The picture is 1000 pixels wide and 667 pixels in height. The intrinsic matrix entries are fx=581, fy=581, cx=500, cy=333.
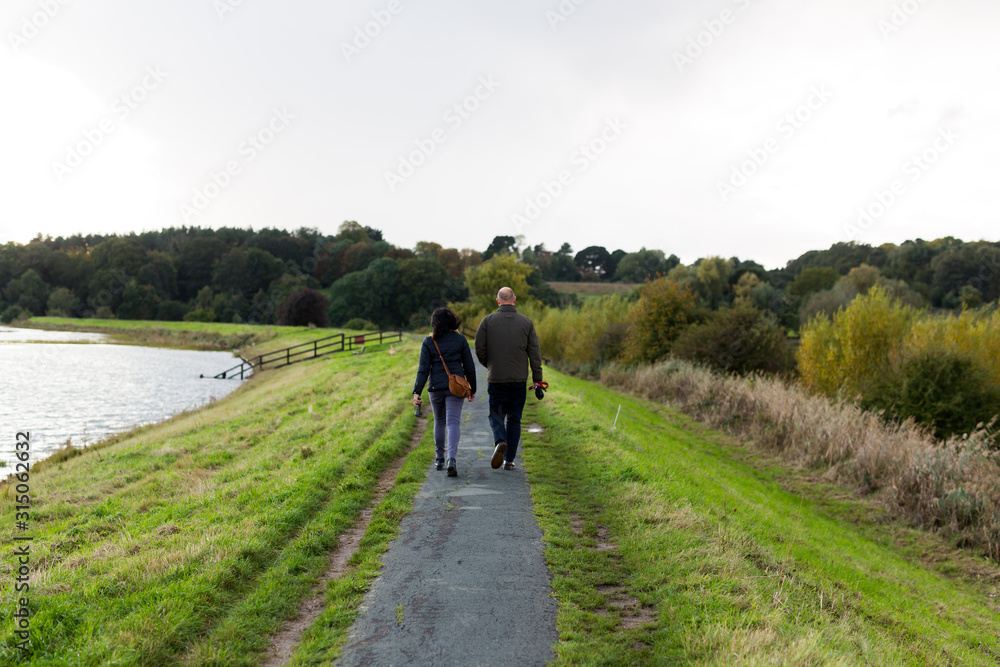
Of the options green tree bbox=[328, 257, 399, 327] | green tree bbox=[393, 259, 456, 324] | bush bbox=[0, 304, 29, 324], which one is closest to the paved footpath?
green tree bbox=[393, 259, 456, 324]

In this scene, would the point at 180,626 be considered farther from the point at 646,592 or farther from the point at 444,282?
the point at 444,282

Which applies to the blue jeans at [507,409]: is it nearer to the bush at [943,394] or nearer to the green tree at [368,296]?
the bush at [943,394]

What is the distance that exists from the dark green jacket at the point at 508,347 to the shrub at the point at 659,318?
24938 mm

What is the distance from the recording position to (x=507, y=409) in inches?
327

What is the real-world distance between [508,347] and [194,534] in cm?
430

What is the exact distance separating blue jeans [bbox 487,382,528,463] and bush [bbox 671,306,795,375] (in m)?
19.9

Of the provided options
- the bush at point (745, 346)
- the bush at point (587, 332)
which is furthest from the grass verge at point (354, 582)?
the bush at point (587, 332)

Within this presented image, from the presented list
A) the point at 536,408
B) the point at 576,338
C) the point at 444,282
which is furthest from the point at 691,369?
the point at 444,282

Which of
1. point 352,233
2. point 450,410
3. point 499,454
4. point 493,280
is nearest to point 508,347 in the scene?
point 450,410

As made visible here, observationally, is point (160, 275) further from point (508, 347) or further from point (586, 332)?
point (508, 347)

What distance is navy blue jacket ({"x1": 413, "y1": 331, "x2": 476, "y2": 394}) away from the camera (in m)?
8.02

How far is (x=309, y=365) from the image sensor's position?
35.5 m

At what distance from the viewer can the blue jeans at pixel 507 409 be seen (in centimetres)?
807

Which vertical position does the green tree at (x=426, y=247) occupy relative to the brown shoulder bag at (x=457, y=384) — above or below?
above
